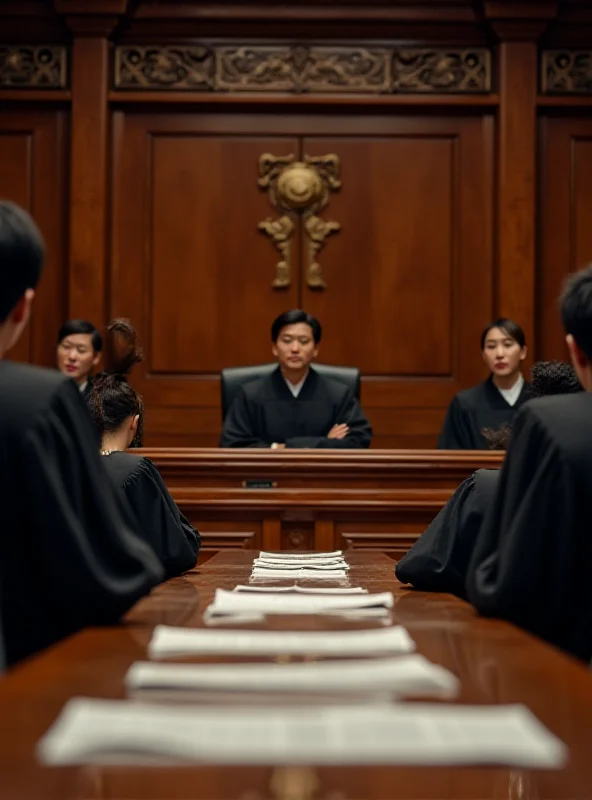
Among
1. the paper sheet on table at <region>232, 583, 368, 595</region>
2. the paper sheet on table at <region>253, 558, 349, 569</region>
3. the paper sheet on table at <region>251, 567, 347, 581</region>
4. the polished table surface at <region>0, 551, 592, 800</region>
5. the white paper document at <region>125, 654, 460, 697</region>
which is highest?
the white paper document at <region>125, 654, 460, 697</region>

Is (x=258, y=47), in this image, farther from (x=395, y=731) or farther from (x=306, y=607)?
(x=395, y=731)

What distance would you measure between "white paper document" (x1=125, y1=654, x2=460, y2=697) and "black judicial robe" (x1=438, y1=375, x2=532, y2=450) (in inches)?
206

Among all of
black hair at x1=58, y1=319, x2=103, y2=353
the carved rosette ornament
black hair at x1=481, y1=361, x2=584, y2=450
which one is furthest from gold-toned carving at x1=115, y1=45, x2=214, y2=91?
black hair at x1=481, y1=361, x2=584, y2=450

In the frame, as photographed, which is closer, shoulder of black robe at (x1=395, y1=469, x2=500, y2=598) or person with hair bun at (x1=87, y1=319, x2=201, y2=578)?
shoulder of black robe at (x1=395, y1=469, x2=500, y2=598)

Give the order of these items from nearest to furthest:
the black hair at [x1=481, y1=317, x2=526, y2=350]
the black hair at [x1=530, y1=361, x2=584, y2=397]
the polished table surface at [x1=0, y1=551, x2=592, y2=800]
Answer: the polished table surface at [x1=0, y1=551, x2=592, y2=800] < the black hair at [x1=530, y1=361, x2=584, y2=397] < the black hair at [x1=481, y1=317, x2=526, y2=350]

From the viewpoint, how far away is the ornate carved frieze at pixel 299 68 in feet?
24.2

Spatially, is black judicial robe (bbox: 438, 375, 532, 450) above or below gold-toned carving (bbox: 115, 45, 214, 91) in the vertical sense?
below

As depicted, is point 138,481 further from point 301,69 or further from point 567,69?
point 567,69

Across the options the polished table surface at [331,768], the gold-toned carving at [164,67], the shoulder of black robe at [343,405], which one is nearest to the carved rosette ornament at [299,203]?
the gold-toned carving at [164,67]

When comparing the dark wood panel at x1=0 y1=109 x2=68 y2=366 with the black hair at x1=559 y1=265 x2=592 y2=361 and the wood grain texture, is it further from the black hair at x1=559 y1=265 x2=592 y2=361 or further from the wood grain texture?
the black hair at x1=559 y1=265 x2=592 y2=361

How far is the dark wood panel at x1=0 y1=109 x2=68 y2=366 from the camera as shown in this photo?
745cm

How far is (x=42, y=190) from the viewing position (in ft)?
24.7

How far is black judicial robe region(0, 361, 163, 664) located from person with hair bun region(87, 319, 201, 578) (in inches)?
39.0

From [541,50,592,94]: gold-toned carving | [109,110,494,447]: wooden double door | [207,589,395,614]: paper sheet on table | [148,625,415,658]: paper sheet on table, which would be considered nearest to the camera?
[148,625,415,658]: paper sheet on table
